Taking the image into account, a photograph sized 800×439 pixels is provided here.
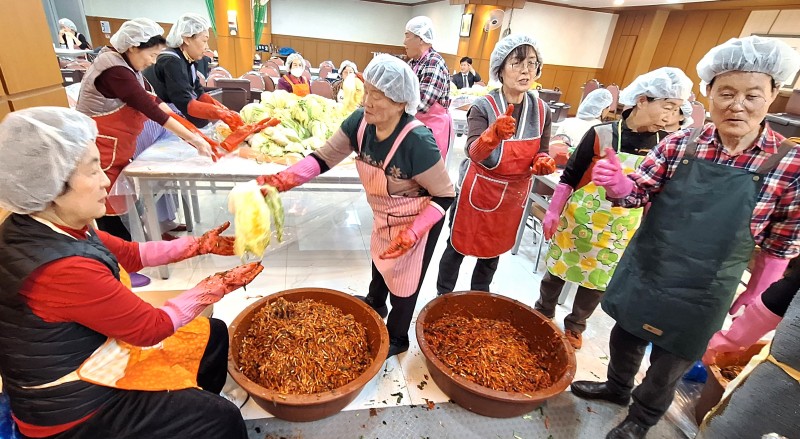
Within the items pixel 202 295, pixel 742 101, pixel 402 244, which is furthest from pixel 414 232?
pixel 742 101

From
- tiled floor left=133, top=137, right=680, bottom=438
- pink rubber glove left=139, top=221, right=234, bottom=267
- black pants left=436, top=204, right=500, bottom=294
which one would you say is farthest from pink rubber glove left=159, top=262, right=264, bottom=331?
black pants left=436, top=204, right=500, bottom=294

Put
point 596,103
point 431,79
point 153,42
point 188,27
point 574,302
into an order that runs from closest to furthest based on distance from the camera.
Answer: point 153,42
point 574,302
point 188,27
point 431,79
point 596,103

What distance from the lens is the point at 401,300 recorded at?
72.4 inches

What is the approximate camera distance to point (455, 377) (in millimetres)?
1602

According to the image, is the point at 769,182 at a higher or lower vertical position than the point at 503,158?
higher

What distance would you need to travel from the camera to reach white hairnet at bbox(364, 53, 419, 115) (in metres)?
1.43

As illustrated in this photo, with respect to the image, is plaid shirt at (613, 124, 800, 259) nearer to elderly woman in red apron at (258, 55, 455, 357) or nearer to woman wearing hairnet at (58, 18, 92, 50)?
elderly woman in red apron at (258, 55, 455, 357)

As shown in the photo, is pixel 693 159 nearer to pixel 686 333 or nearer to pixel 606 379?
pixel 686 333

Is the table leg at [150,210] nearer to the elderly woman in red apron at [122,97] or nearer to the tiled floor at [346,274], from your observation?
the elderly woman in red apron at [122,97]

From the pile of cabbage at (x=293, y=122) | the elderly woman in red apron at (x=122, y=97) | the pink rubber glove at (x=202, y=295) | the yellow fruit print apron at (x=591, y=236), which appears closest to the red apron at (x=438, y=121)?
the pile of cabbage at (x=293, y=122)

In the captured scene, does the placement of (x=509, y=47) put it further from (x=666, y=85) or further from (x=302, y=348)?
(x=302, y=348)

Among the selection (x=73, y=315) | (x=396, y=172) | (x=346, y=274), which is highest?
(x=396, y=172)

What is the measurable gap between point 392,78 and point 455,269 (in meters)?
1.30

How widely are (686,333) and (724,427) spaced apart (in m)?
0.66
